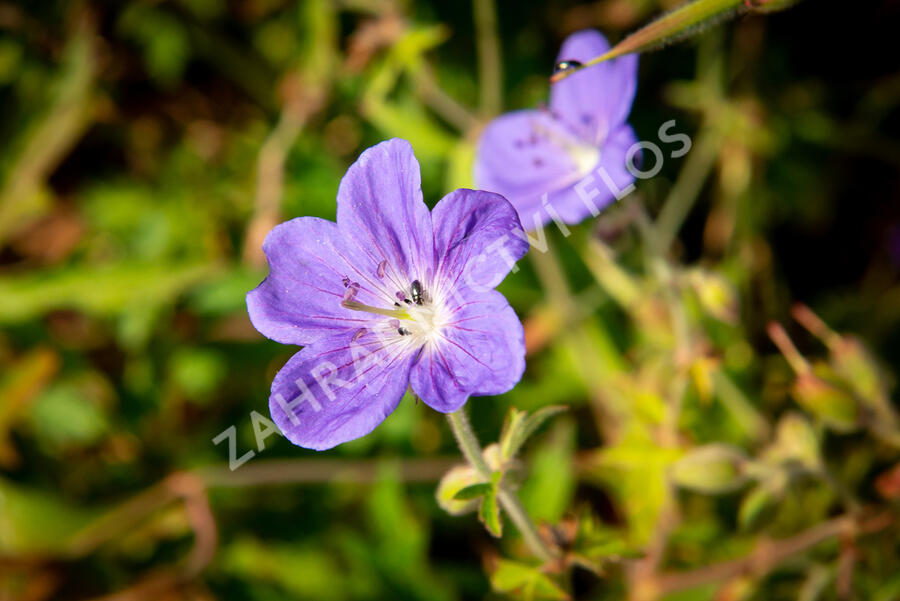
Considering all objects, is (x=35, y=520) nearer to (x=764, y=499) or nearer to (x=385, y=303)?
(x=385, y=303)

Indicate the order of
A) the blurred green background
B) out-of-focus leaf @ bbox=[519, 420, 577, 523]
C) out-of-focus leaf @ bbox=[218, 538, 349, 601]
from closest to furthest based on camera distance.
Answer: out-of-focus leaf @ bbox=[519, 420, 577, 523] < the blurred green background < out-of-focus leaf @ bbox=[218, 538, 349, 601]

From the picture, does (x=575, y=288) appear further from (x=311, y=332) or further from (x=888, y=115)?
(x=311, y=332)

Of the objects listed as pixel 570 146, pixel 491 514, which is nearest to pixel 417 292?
pixel 491 514

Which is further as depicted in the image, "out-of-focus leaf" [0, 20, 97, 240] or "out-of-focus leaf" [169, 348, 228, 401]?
"out-of-focus leaf" [0, 20, 97, 240]

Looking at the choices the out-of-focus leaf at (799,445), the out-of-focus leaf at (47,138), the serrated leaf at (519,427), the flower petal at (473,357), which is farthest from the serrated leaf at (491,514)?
the out-of-focus leaf at (47,138)

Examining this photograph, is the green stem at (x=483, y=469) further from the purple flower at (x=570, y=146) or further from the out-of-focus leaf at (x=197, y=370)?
the out-of-focus leaf at (x=197, y=370)

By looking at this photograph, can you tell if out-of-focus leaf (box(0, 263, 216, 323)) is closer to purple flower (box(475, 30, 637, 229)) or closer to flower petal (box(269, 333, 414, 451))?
purple flower (box(475, 30, 637, 229))

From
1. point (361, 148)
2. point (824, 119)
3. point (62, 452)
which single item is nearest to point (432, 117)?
point (361, 148)

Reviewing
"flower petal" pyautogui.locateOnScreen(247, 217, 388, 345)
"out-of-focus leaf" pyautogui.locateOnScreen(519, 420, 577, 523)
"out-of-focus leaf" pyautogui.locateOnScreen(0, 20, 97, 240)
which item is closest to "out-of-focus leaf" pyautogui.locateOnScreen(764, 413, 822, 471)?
"out-of-focus leaf" pyautogui.locateOnScreen(519, 420, 577, 523)
